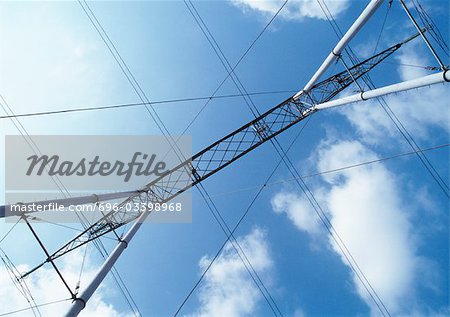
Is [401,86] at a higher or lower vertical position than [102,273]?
higher

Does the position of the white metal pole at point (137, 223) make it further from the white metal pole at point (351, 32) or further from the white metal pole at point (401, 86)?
the white metal pole at point (351, 32)

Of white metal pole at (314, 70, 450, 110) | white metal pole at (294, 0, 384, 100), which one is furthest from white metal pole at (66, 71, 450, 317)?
white metal pole at (294, 0, 384, 100)

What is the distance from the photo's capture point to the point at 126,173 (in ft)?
44.9

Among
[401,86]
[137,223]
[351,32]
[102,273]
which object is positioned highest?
[351,32]

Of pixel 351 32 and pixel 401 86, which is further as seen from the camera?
pixel 351 32

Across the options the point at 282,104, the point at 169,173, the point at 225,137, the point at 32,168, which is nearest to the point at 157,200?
the point at 169,173

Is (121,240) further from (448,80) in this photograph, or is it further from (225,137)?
(448,80)

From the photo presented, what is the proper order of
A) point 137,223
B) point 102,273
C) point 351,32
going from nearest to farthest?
point 102,273 < point 351,32 < point 137,223

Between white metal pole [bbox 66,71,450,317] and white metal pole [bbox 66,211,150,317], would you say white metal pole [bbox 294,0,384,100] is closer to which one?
white metal pole [bbox 66,71,450,317]

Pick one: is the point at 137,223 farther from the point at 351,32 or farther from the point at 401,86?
the point at 351,32

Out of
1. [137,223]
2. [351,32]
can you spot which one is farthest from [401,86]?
[137,223]

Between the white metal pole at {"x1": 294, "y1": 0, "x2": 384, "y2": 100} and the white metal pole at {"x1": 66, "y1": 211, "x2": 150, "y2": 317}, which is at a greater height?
the white metal pole at {"x1": 294, "y1": 0, "x2": 384, "y2": 100}

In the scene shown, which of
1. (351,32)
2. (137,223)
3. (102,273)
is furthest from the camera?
(137,223)

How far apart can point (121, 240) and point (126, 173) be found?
137 inches
